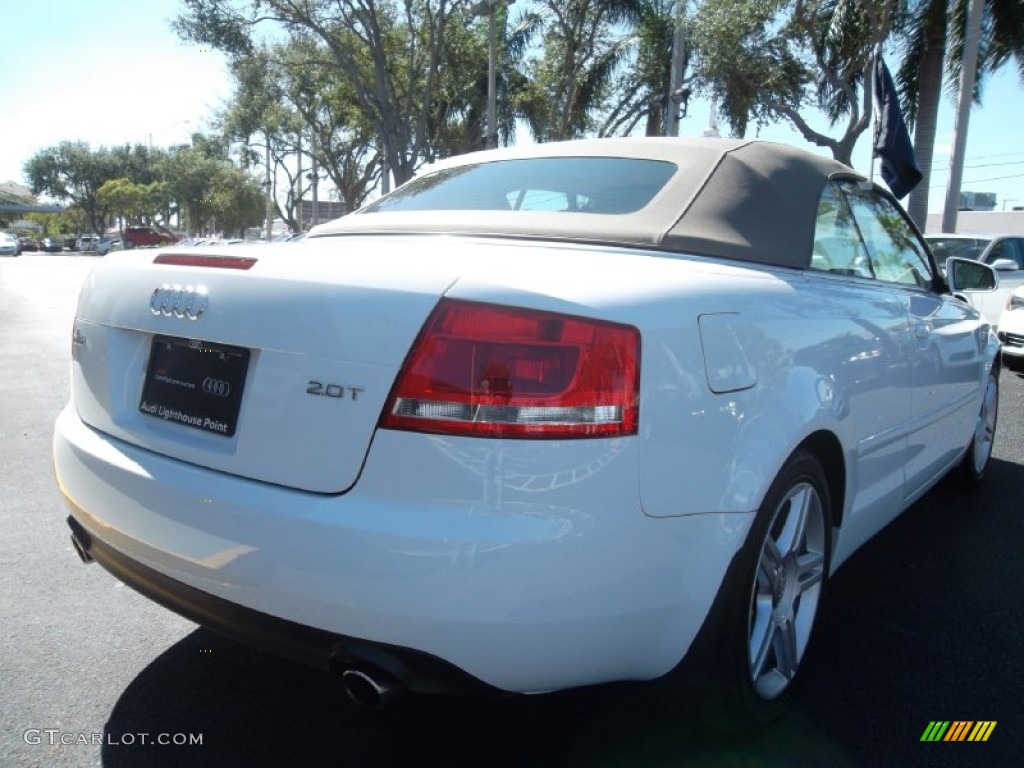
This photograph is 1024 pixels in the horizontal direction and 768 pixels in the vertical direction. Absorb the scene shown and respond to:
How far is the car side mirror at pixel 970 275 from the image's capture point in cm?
422

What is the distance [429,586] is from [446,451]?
27 cm

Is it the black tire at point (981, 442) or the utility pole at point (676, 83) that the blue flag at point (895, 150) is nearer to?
the black tire at point (981, 442)

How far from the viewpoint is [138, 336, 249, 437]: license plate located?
6.42 feet

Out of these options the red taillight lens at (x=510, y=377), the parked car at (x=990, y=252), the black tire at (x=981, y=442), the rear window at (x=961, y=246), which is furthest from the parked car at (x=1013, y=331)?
the red taillight lens at (x=510, y=377)

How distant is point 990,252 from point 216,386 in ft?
36.5

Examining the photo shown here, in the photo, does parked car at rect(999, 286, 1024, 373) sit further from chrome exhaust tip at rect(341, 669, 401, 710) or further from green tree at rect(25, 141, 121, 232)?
green tree at rect(25, 141, 121, 232)

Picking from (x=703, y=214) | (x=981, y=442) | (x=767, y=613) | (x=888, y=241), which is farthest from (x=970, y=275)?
(x=767, y=613)

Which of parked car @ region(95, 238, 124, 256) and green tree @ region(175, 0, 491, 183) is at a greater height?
green tree @ region(175, 0, 491, 183)

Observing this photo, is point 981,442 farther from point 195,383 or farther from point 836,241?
point 195,383

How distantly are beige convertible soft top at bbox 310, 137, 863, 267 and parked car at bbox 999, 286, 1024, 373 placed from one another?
707 cm

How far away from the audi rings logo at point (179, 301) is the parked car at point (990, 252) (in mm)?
10314

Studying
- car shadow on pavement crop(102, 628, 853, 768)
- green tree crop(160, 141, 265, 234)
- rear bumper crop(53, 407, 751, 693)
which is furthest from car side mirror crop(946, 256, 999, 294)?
green tree crop(160, 141, 265, 234)

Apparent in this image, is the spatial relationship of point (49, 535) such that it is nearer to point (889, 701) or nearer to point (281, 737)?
point (281, 737)

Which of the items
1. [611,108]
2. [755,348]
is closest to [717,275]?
[755,348]
